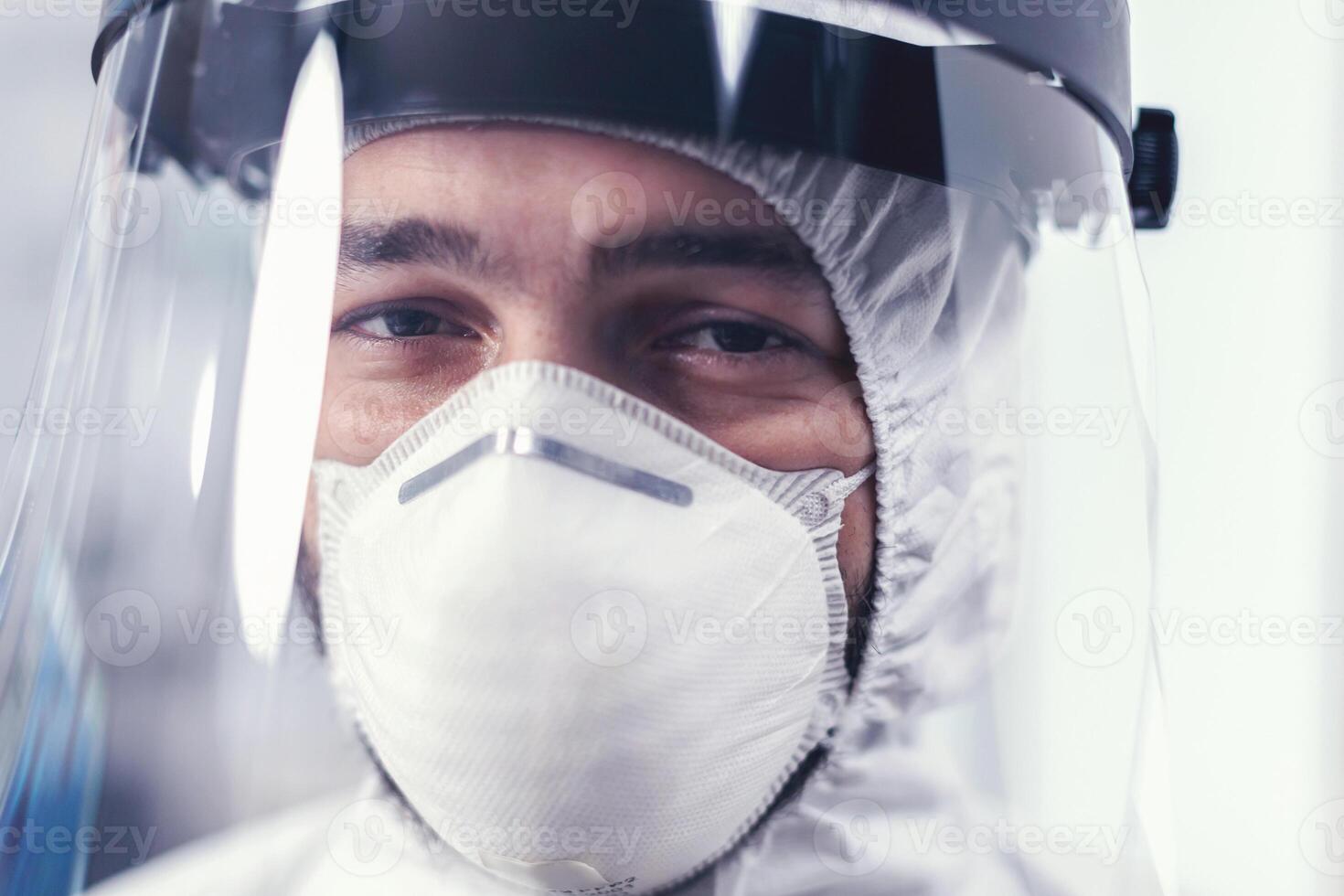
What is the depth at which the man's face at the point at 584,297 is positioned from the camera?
0.77 meters

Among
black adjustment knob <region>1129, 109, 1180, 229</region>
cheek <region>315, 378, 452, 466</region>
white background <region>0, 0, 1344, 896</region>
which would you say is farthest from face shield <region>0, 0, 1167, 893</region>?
white background <region>0, 0, 1344, 896</region>

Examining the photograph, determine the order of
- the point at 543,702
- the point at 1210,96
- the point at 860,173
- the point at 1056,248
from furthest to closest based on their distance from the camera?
the point at 1210,96 → the point at 1056,248 → the point at 860,173 → the point at 543,702

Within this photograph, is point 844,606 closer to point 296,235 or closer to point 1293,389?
point 296,235

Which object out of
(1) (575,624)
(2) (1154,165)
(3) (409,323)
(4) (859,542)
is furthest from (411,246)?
(2) (1154,165)

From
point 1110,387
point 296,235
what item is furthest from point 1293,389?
point 296,235

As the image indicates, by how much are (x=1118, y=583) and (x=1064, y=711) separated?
4.6 inches

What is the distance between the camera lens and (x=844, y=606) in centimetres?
86

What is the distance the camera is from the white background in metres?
1.28

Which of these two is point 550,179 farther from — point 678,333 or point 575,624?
point 575,624

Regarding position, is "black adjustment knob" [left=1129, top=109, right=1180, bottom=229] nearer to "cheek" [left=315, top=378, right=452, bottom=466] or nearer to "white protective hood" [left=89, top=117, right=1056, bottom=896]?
"white protective hood" [left=89, top=117, right=1056, bottom=896]

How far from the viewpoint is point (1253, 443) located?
1294 mm

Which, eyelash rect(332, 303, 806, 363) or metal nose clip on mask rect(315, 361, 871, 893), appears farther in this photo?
eyelash rect(332, 303, 806, 363)

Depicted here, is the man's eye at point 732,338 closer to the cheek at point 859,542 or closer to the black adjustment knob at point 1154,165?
the cheek at point 859,542

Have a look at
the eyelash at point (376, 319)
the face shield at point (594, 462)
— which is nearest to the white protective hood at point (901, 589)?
the face shield at point (594, 462)
